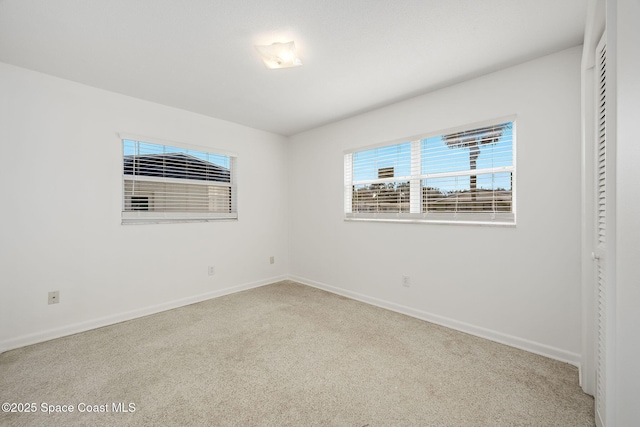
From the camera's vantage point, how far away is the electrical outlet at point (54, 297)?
8.06 ft

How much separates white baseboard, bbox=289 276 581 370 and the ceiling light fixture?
8.91 ft

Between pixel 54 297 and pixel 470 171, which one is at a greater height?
pixel 470 171

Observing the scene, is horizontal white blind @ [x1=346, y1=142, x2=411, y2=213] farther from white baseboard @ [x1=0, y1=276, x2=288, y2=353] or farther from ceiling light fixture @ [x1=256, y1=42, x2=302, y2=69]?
white baseboard @ [x1=0, y1=276, x2=288, y2=353]

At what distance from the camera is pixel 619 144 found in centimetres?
93

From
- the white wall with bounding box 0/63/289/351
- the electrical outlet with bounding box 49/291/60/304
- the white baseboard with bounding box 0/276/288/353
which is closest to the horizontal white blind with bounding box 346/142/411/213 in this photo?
the white wall with bounding box 0/63/289/351

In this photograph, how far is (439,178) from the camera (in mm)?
2816

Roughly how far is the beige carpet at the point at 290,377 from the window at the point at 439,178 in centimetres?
121

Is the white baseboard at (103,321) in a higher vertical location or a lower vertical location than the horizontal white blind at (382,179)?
lower

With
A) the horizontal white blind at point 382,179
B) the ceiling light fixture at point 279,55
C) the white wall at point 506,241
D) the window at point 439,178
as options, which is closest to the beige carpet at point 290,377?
the white wall at point 506,241

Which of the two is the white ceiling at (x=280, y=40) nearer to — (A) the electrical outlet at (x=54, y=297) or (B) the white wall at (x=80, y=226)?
(B) the white wall at (x=80, y=226)

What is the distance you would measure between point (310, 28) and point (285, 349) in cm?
248

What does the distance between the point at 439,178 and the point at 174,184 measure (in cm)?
314

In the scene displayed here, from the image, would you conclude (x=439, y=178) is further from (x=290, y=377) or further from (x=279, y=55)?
(x=290, y=377)

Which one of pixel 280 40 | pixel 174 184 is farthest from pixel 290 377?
pixel 174 184
